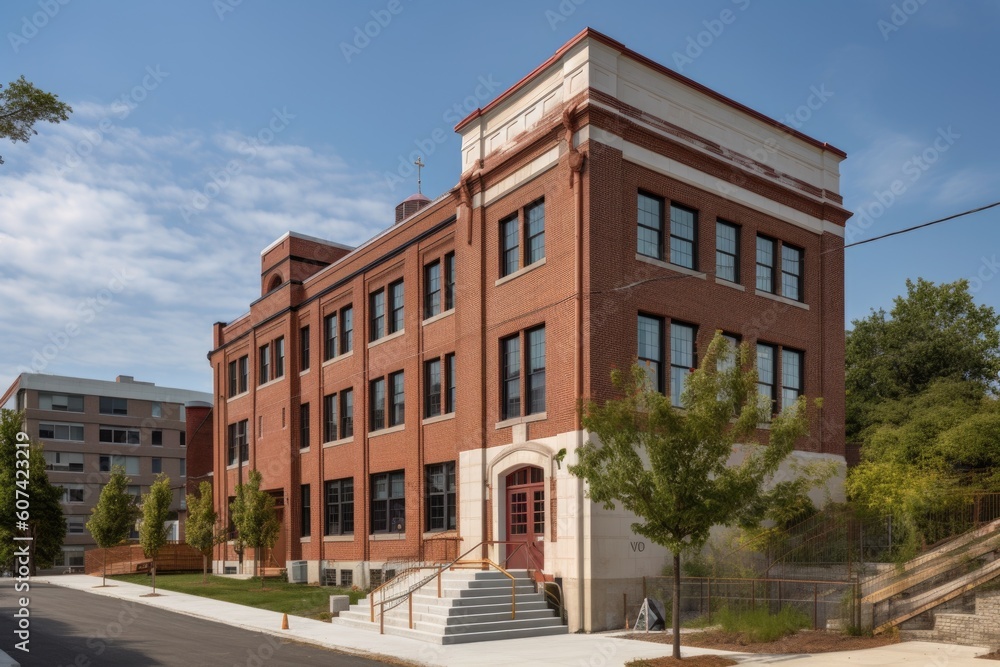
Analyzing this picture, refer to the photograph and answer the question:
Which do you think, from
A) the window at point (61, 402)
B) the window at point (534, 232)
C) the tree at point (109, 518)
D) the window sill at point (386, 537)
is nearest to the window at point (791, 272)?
the window at point (534, 232)

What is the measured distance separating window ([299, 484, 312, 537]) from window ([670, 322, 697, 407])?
764 inches

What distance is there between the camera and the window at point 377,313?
1382 inches

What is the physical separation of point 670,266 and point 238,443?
1096 inches

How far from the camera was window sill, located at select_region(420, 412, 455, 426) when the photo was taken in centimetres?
2988

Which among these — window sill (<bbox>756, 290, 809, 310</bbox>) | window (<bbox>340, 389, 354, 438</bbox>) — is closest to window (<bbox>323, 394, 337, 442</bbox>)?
window (<bbox>340, 389, 354, 438</bbox>)

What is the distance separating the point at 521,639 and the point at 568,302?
26.9ft

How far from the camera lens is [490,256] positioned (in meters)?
27.9

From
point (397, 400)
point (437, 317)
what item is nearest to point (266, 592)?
point (397, 400)

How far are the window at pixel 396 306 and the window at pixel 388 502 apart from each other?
5.16 meters

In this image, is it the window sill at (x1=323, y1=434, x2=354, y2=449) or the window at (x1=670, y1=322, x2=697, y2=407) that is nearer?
the window at (x1=670, y1=322, x2=697, y2=407)

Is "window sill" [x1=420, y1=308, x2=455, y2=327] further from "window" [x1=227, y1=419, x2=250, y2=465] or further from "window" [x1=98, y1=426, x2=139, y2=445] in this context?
"window" [x1=98, y1=426, x2=139, y2=445]

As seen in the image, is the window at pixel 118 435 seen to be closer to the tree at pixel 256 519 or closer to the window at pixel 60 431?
the window at pixel 60 431

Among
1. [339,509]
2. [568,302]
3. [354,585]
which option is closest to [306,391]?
[339,509]

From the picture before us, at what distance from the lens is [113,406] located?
93312mm
